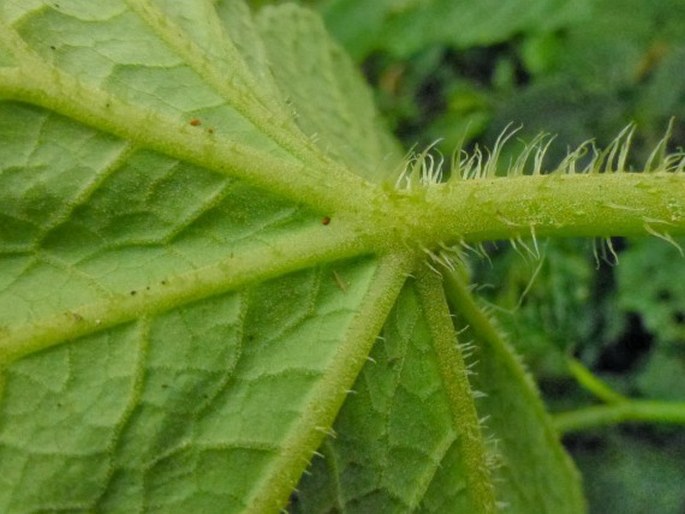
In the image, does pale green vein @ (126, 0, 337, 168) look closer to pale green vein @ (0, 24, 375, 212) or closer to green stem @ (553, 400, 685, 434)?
pale green vein @ (0, 24, 375, 212)

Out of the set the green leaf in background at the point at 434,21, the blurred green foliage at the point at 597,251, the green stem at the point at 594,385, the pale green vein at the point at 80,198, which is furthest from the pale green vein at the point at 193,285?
the green leaf in background at the point at 434,21

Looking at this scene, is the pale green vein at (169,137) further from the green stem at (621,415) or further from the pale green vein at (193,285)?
the green stem at (621,415)

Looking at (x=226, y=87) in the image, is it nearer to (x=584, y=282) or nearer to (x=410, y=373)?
(x=410, y=373)

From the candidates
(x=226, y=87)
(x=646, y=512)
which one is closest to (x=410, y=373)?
(x=226, y=87)

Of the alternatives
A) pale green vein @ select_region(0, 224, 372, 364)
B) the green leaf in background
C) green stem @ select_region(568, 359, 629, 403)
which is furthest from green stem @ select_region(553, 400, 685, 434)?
pale green vein @ select_region(0, 224, 372, 364)

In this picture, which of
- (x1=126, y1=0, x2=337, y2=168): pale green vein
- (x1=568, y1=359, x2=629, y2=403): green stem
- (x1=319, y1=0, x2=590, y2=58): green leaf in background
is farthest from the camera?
(x1=319, y1=0, x2=590, y2=58): green leaf in background

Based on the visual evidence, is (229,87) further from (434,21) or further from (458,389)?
(434,21)

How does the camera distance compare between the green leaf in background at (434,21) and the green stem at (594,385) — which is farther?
the green leaf in background at (434,21)
